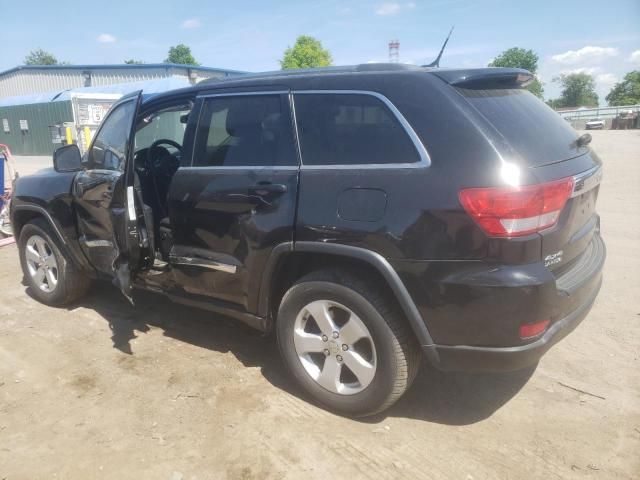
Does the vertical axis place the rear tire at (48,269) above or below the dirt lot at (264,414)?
above

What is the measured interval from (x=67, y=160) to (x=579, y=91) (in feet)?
379

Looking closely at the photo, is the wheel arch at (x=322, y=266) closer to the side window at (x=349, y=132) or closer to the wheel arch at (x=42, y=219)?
the side window at (x=349, y=132)

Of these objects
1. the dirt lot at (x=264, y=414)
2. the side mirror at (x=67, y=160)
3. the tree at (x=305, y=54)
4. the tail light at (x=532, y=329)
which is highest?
the tree at (x=305, y=54)

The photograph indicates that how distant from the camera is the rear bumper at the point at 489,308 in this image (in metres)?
2.22

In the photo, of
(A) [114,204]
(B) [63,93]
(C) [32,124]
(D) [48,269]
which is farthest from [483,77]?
(C) [32,124]

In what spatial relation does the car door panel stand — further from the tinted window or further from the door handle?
the tinted window

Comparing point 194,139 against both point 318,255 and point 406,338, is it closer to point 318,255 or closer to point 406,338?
point 318,255

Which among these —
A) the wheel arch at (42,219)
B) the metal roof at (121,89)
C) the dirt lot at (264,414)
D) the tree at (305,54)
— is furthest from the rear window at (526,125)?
the tree at (305,54)

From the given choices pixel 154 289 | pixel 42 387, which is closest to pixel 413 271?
pixel 154 289

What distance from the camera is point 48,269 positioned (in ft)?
14.9

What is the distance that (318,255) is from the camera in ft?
9.06

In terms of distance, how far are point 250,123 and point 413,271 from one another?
145 cm

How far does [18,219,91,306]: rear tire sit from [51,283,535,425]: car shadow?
0.23 meters

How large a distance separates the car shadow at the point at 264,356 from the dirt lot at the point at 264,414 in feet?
0.04
